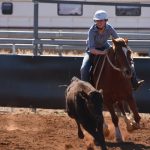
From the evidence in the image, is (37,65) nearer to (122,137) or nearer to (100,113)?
(122,137)

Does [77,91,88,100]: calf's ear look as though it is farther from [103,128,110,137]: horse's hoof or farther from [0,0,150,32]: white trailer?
[0,0,150,32]: white trailer

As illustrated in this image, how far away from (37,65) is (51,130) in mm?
2274

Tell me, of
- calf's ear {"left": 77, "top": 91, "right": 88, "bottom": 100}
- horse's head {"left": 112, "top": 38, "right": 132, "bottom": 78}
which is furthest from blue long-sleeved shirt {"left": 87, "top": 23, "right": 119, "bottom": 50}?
calf's ear {"left": 77, "top": 91, "right": 88, "bottom": 100}

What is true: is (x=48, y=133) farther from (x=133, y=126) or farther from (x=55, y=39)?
(x=55, y=39)

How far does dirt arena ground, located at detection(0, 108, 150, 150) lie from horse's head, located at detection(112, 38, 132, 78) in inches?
47.9

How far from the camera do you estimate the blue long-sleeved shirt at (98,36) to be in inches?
453

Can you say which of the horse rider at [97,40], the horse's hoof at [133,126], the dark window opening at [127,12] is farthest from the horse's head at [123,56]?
the dark window opening at [127,12]

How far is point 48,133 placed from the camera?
11820mm

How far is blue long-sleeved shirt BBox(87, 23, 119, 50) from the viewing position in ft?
37.8

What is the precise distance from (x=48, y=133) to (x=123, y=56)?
219cm

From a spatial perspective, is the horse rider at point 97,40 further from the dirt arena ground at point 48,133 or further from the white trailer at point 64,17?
the white trailer at point 64,17

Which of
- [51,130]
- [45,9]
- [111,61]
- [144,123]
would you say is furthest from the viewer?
[45,9]

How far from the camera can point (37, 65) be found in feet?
46.0

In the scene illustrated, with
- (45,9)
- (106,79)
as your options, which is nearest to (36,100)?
(106,79)
